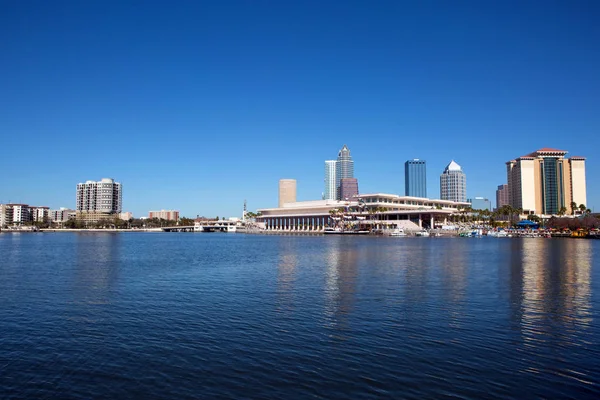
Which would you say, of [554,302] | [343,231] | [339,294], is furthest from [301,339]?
[343,231]

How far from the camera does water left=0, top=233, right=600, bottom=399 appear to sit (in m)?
12.0

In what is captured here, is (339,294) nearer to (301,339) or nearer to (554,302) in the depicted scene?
(301,339)

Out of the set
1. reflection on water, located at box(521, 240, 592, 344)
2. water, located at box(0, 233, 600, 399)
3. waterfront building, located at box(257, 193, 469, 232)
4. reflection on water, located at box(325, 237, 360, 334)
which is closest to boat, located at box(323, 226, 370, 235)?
waterfront building, located at box(257, 193, 469, 232)

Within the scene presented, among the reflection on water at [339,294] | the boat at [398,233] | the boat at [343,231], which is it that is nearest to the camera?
A: the reflection on water at [339,294]

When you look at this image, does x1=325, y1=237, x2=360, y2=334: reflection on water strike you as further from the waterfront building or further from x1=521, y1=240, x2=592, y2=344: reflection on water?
the waterfront building

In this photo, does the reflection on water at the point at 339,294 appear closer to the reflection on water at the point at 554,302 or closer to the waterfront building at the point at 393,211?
the reflection on water at the point at 554,302

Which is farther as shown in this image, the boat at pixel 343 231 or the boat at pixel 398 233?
the boat at pixel 343 231

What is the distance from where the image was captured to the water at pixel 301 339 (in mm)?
12008

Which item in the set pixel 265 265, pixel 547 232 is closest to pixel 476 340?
pixel 265 265

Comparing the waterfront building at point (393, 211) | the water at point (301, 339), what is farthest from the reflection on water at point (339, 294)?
the waterfront building at point (393, 211)

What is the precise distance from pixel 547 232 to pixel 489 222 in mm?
37341

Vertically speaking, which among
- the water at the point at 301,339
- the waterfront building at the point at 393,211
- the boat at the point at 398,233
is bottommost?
the water at the point at 301,339

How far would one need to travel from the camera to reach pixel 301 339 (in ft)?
53.3

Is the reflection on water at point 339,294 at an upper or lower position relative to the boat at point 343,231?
lower
